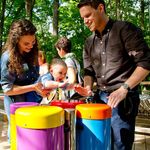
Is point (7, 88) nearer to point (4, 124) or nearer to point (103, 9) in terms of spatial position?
point (103, 9)

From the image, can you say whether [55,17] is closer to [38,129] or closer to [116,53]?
[116,53]

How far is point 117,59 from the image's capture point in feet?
8.33

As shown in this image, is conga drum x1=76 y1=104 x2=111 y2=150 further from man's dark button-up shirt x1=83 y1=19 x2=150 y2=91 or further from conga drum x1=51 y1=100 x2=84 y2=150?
man's dark button-up shirt x1=83 y1=19 x2=150 y2=91

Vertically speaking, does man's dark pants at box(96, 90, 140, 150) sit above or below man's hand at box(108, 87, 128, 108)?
below

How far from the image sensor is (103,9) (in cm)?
259

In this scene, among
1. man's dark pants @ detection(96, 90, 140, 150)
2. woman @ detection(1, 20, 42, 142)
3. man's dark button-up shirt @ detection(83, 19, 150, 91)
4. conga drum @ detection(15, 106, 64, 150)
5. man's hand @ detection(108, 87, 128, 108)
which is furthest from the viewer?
woman @ detection(1, 20, 42, 142)

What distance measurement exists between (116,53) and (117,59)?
0.17 ft

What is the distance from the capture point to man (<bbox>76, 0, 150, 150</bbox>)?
2455 millimetres

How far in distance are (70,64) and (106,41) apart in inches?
56.8

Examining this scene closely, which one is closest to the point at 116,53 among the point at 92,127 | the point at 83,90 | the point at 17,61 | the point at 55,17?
the point at 83,90

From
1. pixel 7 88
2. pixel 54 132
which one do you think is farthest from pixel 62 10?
pixel 54 132

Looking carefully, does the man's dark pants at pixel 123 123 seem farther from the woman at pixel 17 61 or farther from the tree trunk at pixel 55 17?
the tree trunk at pixel 55 17

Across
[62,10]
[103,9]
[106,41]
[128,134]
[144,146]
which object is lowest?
[144,146]

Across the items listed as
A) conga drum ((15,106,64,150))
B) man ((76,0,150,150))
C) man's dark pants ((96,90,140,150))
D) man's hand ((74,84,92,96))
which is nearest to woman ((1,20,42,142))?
man's hand ((74,84,92,96))
